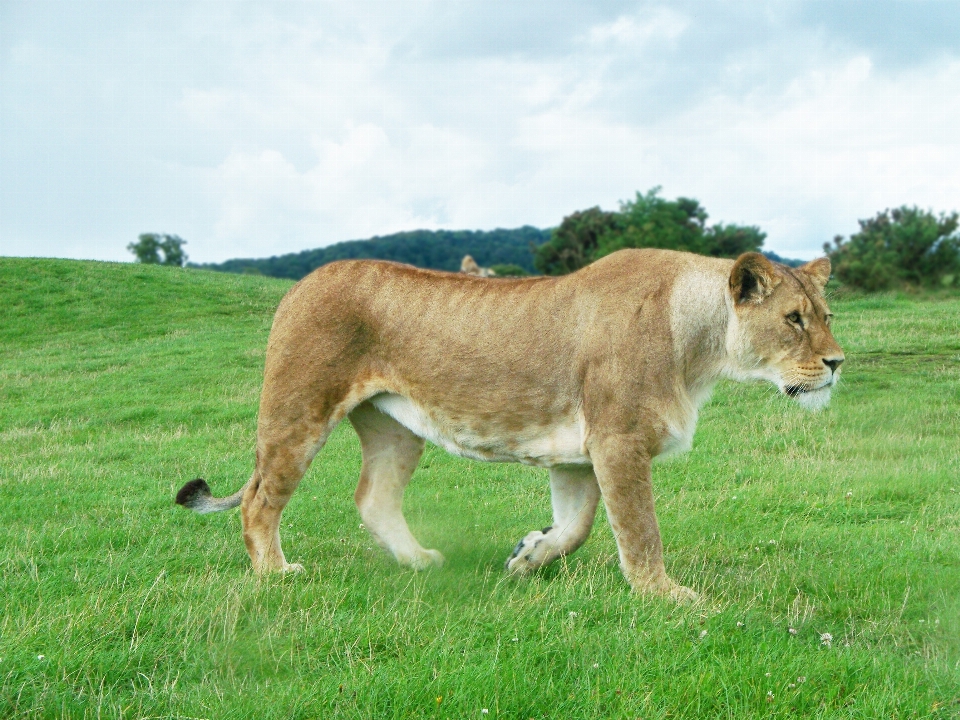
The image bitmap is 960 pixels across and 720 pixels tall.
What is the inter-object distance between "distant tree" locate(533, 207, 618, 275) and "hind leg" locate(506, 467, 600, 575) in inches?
2780

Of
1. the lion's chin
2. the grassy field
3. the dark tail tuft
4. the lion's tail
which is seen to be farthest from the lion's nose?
the dark tail tuft

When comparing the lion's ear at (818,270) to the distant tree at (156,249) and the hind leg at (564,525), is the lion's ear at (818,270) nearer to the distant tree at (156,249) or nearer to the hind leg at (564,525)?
the hind leg at (564,525)

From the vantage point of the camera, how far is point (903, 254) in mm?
43031

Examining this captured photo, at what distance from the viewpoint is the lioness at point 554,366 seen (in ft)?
19.0

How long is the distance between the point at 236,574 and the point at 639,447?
2.73 metres

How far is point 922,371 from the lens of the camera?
14.1 meters

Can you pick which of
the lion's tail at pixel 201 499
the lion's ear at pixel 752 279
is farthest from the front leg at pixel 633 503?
the lion's tail at pixel 201 499

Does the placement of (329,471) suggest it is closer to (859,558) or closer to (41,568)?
(41,568)

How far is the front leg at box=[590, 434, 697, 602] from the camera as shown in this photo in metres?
→ 5.70

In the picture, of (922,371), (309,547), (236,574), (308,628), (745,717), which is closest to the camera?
(745,717)

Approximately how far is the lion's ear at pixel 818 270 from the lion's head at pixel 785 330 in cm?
32

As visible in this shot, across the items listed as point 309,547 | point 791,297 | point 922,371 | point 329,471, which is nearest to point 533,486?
point 329,471

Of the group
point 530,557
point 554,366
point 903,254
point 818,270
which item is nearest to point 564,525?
point 530,557

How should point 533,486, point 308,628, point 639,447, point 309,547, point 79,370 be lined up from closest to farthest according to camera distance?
point 308,628, point 639,447, point 309,547, point 533,486, point 79,370
